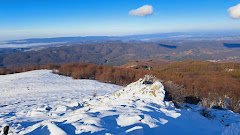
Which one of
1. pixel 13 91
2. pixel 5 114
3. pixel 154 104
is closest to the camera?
pixel 154 104

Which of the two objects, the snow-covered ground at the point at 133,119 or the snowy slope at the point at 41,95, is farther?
the snowy slope at the point at 41,95

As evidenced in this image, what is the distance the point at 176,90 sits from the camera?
20094 mm

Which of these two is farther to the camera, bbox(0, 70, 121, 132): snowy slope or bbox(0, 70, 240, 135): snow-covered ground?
bbox(0, 70, 121, 132): snowy slope

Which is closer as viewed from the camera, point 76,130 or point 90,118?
point 76,130

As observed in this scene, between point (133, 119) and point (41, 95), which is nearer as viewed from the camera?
point (133, 119)

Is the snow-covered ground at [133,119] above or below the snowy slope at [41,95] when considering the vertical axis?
above

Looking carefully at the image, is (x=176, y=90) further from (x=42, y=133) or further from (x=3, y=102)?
(x=3, y=102)

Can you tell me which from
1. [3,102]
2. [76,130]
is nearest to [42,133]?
[76,130]

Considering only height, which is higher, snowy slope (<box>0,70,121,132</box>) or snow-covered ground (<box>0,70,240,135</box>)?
snow-covered ground (<box>0,70,240,135</box>)

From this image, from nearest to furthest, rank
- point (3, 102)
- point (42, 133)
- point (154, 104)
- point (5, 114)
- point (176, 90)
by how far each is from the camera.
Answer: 1. point (42, 133)
2. point (154, 104)
3. point (5, 114)
4. point (176, 90)
5. point (3, 102)

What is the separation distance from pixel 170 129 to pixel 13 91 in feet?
76.5

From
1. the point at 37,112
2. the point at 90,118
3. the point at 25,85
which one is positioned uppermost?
the point at 90,118

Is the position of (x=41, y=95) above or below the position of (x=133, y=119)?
below

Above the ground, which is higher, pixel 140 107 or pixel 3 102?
pixel 140 107
